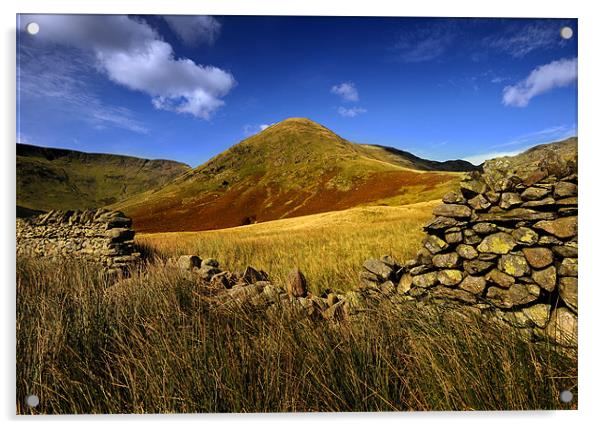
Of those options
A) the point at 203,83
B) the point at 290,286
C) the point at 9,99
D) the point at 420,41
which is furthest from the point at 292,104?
the point at 9,99

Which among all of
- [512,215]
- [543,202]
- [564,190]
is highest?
[564,190]

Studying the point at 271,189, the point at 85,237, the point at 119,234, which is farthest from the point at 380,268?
the point at 271,189

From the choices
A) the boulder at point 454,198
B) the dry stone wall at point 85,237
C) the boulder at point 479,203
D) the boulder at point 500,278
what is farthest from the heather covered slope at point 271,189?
the boulder at point 500,278

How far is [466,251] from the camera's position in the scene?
10.3 ft

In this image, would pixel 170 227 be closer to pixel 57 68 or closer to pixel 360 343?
pixel 57 68

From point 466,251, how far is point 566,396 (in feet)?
4.54

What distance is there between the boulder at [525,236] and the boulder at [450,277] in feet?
2.03

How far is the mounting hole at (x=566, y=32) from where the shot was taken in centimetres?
362

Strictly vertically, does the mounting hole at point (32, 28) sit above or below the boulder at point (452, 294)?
above

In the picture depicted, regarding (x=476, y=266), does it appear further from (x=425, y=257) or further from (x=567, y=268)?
(x=567, y=268)

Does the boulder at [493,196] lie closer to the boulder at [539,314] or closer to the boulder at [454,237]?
the boulder at [454,237]

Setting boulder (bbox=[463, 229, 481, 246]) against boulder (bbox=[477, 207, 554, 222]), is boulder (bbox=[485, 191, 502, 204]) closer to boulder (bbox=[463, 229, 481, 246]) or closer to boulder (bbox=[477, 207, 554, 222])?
boulder (bbox=[477, 207, 554, 222])
